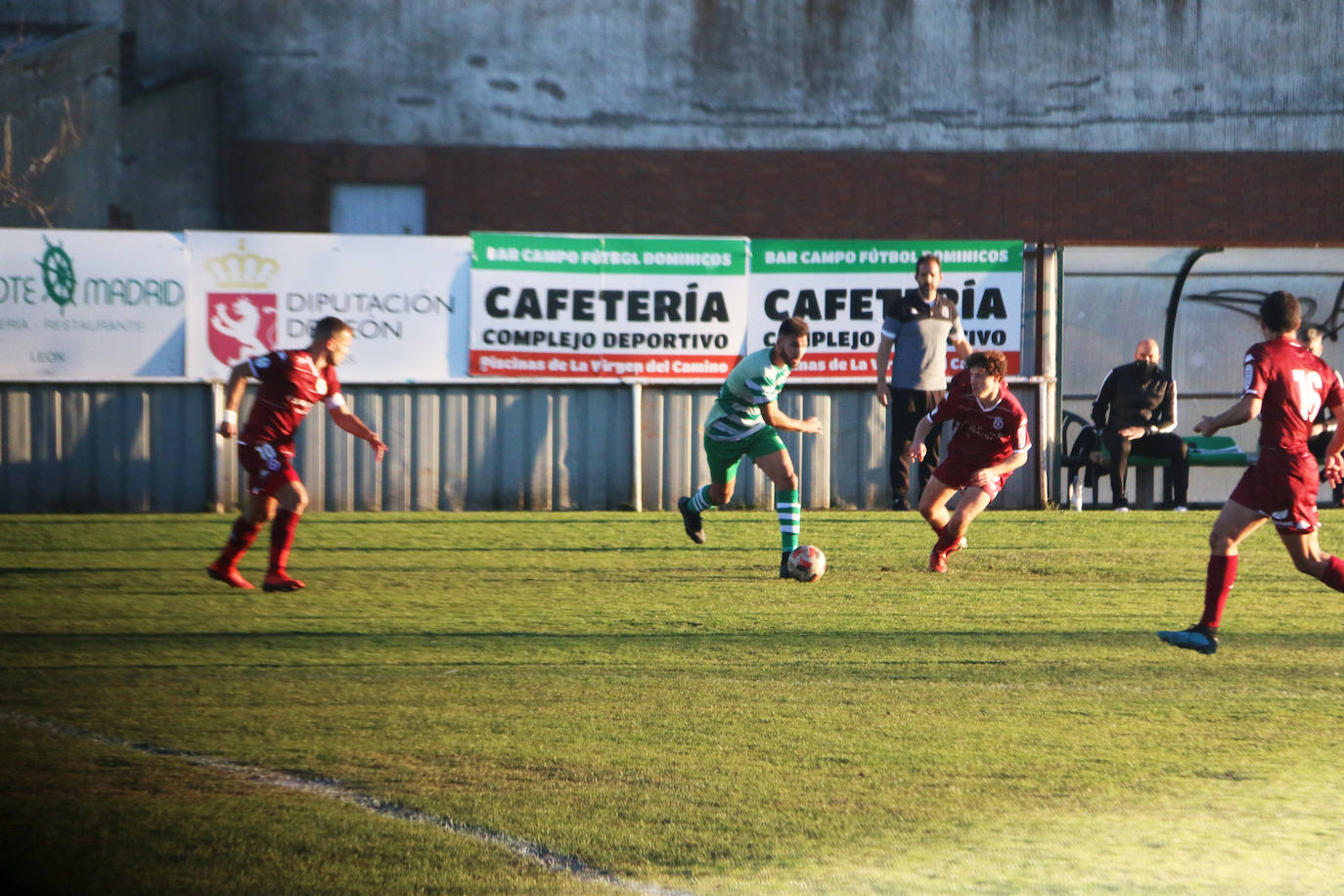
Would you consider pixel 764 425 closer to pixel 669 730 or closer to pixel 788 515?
pixel 788 515

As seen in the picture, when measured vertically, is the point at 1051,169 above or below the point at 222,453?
above

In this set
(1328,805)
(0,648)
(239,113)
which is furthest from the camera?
(239,113)

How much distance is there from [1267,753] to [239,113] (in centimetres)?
2047

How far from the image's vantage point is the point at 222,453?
15.0 metres

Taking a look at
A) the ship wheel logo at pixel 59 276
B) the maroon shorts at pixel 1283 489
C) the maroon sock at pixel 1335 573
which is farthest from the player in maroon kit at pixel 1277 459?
the ship wheel logo at pixel 59 276

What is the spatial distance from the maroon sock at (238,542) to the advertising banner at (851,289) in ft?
21.7

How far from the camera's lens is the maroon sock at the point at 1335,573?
7.96m

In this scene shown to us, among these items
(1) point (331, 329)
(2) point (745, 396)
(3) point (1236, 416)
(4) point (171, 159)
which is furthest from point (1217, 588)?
(4) point (171, 159)

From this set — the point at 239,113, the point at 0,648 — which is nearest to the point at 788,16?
the point at 239,113

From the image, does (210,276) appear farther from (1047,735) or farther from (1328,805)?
(1328,805)

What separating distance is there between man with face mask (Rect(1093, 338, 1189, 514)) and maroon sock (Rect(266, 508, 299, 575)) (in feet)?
28.0

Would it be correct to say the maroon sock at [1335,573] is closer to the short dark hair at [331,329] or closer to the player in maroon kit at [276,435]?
the player in maroon kit at [276,435]

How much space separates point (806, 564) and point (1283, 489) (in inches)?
133

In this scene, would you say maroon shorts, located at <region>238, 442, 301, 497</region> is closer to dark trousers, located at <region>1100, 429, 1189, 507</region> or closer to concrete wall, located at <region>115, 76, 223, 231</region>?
dark trousers, located at <region>1100, 429, 1189, 507</region>
